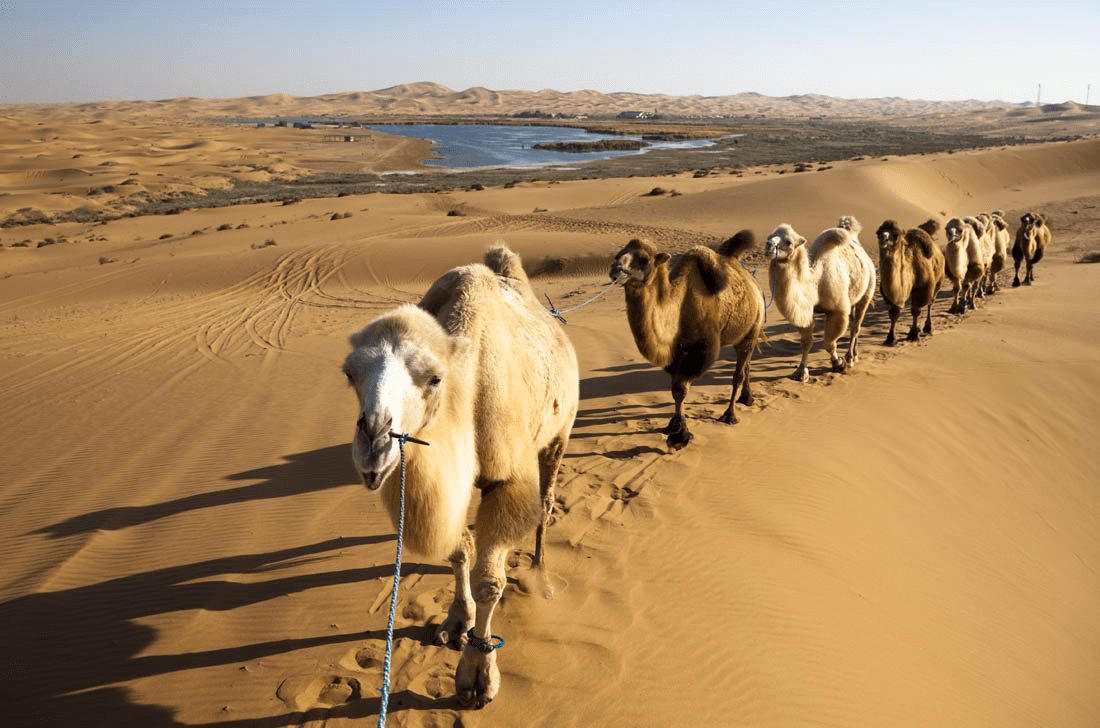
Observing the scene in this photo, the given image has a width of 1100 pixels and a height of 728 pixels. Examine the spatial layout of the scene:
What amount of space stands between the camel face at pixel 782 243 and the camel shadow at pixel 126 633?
569cm

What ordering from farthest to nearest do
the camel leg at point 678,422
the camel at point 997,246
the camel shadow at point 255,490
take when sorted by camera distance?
the camel at point 997,246 → the camel leg at point 678,422 → the camel shadow at point 255,490

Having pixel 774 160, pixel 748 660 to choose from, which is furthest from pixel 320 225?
pixel 774 160

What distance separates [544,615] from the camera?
466cm

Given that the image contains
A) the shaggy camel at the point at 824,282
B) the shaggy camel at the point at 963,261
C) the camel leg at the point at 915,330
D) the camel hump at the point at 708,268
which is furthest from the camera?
the shaggy camel at the point at 963,261

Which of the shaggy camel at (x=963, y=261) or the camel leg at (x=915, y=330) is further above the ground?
the shaggy camel at (x=963, y=261)

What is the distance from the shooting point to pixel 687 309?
24.2ft

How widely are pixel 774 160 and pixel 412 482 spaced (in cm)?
5502

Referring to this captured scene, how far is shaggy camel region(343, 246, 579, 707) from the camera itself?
2621 mm

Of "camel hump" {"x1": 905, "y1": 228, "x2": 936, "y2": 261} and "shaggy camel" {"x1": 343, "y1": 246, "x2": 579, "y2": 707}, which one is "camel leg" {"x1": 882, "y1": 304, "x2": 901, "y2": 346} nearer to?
"camel hump" {"x1": 905, "y1": 228, "x2": 936, "y2": 261}

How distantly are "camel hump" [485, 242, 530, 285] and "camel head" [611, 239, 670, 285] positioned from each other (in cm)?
122

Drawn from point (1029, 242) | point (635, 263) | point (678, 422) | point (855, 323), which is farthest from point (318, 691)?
point (1029, 242)

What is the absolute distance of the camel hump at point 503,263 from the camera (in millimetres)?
5121

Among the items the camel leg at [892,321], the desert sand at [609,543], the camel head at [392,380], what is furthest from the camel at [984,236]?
the camel head at [392,380]

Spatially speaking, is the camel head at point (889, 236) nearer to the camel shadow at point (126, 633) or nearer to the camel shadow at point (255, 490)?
the camel shadow at point (255, 490)
